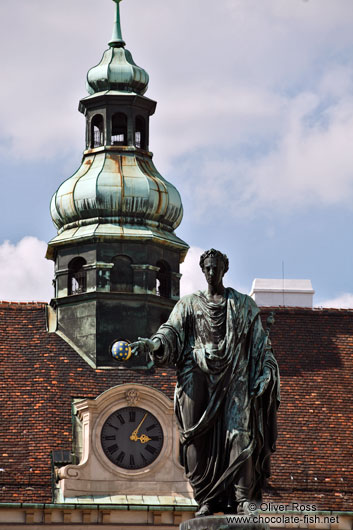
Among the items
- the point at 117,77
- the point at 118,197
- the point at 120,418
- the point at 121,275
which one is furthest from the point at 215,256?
the point at 117,77

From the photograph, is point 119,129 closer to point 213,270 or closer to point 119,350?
point 119,350

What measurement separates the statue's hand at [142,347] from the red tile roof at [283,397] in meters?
26.6

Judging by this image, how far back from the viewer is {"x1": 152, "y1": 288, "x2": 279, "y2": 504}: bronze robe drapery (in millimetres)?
14109

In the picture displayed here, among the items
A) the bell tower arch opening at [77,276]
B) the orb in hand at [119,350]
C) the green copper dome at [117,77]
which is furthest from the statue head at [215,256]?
the green copper dome at [117,77]

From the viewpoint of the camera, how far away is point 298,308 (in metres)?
48.0

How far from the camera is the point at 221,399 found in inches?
558

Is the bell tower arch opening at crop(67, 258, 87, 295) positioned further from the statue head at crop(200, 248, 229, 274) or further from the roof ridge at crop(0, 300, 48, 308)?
the statue head at crop(200, 248, 229, 274)

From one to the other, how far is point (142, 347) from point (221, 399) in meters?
0.79

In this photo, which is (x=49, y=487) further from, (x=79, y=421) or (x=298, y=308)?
(x=298, y=308)

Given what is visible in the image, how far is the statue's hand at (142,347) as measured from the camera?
45.3ft

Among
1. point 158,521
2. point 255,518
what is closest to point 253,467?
point 255,518

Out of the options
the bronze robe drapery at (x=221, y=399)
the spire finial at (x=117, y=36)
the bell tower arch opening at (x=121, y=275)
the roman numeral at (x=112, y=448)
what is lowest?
the bronze robe drapery at (x=221, y=399)

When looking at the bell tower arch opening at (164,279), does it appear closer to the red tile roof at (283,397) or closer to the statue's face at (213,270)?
the red tile roof at (283,397)

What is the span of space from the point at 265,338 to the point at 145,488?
28215mm
